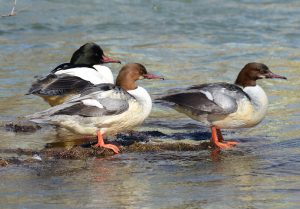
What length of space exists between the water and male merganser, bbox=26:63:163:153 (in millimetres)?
536

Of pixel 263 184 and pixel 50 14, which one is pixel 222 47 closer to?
pixel 50 14

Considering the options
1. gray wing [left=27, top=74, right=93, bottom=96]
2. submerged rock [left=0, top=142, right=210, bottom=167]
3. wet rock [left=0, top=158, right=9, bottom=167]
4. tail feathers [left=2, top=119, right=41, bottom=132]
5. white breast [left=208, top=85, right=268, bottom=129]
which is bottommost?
tail feathers [left=2, top=119, right=41, bottom=132]

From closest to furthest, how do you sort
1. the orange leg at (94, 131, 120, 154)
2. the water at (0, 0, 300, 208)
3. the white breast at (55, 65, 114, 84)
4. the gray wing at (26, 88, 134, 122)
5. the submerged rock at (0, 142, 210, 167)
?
the water at (0, 0, 300, 208), the submerged rock at (0, 142, 210, 167), the gray wing at (26, 88, 134, 122), the orange leg at (94, 131, 120, 154), the white breast at (55, 65, 114, 84)

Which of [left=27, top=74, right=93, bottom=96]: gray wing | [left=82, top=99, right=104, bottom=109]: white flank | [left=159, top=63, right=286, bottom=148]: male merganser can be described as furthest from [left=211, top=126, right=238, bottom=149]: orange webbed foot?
[left=27, top=74, right=93, bottom=96]: gray wing

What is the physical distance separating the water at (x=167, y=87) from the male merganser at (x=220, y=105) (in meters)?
0.31

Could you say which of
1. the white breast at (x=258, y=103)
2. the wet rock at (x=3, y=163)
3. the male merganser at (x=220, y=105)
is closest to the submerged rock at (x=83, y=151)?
the wet rock at (x=3, y=163)

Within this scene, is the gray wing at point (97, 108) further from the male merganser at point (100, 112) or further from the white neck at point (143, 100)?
the white neck at point (143, 100)

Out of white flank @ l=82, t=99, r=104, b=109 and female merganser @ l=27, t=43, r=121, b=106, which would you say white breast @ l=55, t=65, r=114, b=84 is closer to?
female merganser @ l=27, t=43, r=121, b=106

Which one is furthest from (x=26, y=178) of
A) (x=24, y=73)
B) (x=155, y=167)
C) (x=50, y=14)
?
(x=50, y=14)

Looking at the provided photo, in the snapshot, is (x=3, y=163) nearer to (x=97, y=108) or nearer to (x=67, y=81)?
(x=97, y=108)

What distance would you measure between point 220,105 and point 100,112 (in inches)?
52.5

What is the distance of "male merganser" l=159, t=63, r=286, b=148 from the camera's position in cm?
923

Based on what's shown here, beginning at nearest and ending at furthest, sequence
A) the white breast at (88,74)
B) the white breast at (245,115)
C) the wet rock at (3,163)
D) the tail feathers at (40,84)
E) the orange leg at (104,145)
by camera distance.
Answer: the wet rock at (3,163)
the orange leg at (104,145)
the white breast at (245,115)
the tail feathers at (40,84)
the white breast at (88,74)

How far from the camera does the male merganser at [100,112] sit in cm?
877
